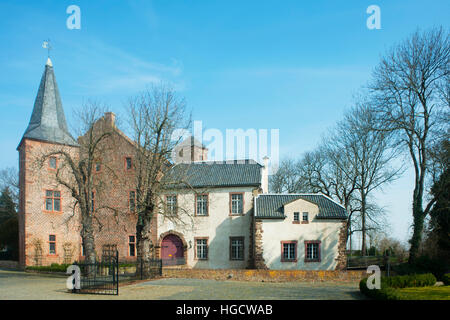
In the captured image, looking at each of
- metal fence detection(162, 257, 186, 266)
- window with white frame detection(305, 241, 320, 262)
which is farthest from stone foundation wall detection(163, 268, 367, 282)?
metal fence detection(162, 257, 186, 266)

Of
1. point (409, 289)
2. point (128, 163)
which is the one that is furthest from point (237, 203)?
point (409, 289)

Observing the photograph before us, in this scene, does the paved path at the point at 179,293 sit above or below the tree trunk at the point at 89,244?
below

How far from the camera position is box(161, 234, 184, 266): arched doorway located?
29.8 metres

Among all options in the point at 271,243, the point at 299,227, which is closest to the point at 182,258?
the point at 271,243

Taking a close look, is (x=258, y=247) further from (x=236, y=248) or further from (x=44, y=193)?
(x=44, y=193)

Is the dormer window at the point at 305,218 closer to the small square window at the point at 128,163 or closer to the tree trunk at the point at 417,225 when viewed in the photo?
the tree trunk at the point at 417,225

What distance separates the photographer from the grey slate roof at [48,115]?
29516 millimetres

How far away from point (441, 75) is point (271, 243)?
48.6ft

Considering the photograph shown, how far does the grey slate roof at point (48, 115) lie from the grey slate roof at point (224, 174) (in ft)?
31.8

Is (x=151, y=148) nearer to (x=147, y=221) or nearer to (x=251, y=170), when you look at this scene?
(x=147, y=221)

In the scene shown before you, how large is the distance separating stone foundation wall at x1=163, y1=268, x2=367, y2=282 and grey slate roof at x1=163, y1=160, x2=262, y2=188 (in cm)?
815

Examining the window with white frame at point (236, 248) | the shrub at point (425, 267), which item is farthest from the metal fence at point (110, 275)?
the shrub at point (425, 267)

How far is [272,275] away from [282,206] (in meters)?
6.51

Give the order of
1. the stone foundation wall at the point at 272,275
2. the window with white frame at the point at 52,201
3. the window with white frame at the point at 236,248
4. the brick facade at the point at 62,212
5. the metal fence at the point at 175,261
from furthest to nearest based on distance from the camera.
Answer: the window with white frame at the point at 52,201
the metal fence at the point at 175,261
the window with white frame at the point at 236,248
the brick facade at the point at 62,212
the stone foundation wall at the point at 272,275
